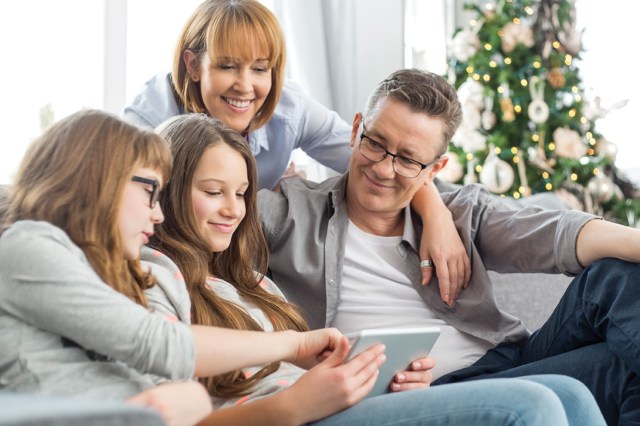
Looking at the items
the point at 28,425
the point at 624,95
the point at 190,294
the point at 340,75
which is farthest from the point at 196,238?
the point at 624,95

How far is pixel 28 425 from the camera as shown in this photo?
0.64 metres

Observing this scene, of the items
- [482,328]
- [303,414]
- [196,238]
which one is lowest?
[482,328]

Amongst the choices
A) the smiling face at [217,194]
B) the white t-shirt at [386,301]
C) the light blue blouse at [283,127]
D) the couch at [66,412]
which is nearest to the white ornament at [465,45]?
the light blue blouse at [283,127]

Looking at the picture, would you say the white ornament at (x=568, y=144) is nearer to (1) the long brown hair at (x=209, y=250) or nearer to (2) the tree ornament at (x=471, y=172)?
(2) the tree ornament at (x=471, y=172)

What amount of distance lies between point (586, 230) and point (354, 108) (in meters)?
1.99

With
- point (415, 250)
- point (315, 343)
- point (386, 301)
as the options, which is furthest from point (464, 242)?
point (315, 343)

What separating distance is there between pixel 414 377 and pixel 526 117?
124 inches

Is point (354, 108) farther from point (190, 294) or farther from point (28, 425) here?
point (28, 425)

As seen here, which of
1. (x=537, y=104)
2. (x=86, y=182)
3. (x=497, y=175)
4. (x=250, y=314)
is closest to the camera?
(x=86, y=182)

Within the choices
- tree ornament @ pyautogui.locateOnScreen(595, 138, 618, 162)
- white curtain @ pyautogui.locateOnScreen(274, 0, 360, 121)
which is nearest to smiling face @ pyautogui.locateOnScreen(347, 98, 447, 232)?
white curtain @ pyautogui.locateOnScreen(274, 0, 360, 121)

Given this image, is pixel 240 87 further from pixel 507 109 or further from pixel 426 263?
pixel 507 109

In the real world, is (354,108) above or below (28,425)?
below

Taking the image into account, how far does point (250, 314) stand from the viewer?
1.70 metres

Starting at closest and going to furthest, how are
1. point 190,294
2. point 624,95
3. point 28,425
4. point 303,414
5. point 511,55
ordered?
point 28,425 → point 303,414 → point 190,294 → point 511,55 → point 624,95
